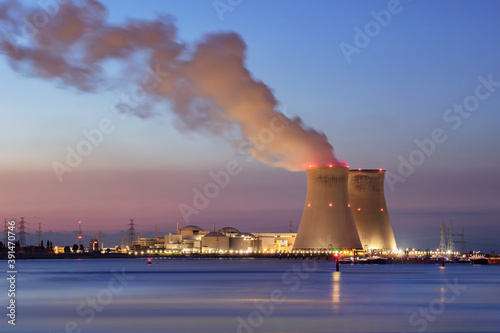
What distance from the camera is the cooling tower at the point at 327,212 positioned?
240 feet

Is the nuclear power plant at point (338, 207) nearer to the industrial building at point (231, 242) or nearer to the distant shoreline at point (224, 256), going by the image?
the distant shoreline at point (224, 256)

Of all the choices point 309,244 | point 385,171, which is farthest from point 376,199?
point 309,244

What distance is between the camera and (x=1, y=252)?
465 feet

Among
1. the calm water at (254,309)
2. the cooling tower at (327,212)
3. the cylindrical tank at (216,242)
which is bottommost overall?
the calm water at (254,309)

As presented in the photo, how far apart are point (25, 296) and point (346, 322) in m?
17.4

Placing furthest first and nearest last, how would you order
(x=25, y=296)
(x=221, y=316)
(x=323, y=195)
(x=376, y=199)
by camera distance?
(x=376, y=199) → (x=323, y=195) → (x=25, y=296) → (x=221, y=316)

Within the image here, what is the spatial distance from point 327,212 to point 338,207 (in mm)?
1161

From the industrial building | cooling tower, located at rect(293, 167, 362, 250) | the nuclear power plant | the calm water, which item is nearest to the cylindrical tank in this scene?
the industrial building

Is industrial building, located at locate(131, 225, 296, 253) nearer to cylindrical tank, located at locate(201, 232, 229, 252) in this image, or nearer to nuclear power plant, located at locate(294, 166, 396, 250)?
cylindrical tank, located at locate(201, 232, 229, 252)

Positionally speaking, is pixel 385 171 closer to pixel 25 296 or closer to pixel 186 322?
pixel 25 296

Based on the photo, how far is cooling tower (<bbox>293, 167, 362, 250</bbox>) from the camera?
73.0 m

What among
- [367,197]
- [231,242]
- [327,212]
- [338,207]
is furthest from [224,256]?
[338,207]

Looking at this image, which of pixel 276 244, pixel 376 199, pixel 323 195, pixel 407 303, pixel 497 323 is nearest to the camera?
pixel 497 323

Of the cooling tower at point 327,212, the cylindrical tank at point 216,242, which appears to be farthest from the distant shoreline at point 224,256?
the cooling tower at point 327,212
